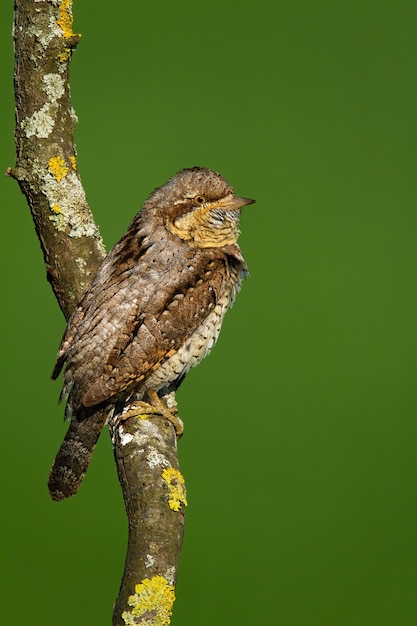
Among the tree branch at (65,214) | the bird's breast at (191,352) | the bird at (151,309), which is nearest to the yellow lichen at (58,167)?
the tree branch at (65,214)

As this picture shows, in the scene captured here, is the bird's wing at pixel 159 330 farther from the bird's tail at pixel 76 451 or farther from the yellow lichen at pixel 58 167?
the yellow lichen at pixel 58 167

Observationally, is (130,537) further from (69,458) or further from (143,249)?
(143,249)

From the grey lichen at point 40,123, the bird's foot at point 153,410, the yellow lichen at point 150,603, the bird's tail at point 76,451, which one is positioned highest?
the grey lichen at point 40,123

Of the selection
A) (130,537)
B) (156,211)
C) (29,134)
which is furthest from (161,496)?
(29,134)

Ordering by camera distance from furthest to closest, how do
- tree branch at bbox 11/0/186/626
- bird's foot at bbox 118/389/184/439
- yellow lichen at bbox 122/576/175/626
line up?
bird's foot at bbox 118/389/184/439, tree branch at bbox 11/0/186/626, yellow lichen at bbox 122/576/175/626

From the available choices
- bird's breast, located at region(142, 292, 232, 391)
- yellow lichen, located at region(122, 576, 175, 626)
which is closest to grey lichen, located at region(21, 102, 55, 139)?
bird's breast, located at region(142, 292, 232, 391)

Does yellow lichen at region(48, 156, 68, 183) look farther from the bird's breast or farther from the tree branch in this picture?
the bird's breast
